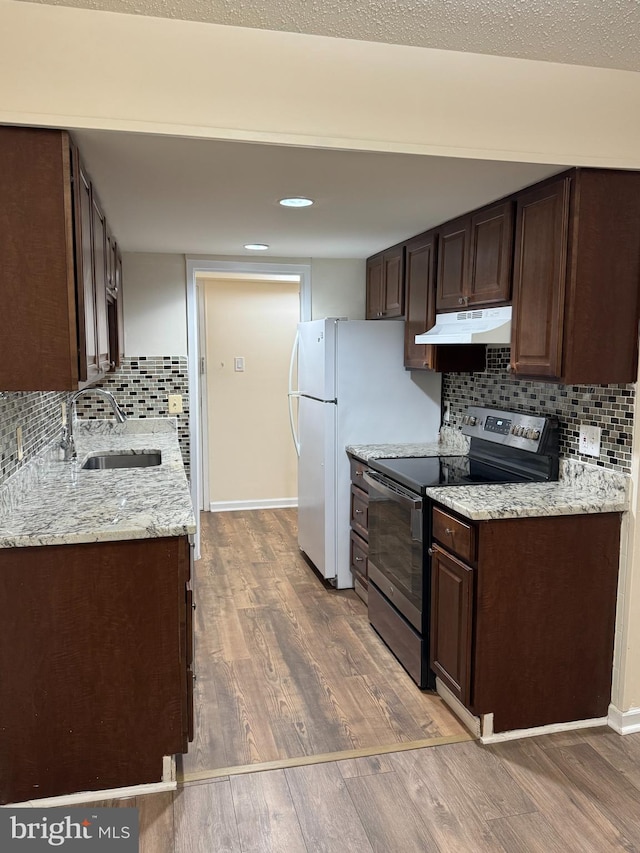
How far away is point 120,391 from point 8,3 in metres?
2.62

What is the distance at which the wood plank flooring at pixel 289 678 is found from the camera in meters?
2.39

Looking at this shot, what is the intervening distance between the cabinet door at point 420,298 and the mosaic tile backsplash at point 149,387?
4.88 feet

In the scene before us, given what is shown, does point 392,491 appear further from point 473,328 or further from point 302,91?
point 302,91

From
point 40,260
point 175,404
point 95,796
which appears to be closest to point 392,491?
point 95,796

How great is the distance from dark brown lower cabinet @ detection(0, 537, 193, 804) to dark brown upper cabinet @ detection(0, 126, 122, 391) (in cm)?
54

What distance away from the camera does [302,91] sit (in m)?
1.94

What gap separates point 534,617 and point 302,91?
1924 mm

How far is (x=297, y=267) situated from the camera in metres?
4.39

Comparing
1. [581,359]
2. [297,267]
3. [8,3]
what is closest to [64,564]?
[8,3]

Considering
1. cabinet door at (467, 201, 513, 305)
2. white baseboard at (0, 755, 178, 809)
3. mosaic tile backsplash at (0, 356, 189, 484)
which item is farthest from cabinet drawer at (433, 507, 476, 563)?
mosaic tile backsplash at (0, 356, 189, 484)

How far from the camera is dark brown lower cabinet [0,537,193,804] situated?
1945mm

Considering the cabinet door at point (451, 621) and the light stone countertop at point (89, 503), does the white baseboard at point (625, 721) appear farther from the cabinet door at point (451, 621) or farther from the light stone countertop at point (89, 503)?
the light stone countertop at point (89, 503)

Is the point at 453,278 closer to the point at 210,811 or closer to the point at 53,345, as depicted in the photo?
the point at 53,345

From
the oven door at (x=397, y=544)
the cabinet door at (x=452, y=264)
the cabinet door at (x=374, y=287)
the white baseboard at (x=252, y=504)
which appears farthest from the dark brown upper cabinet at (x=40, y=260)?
the white baseboard at (x=252, y=504)
